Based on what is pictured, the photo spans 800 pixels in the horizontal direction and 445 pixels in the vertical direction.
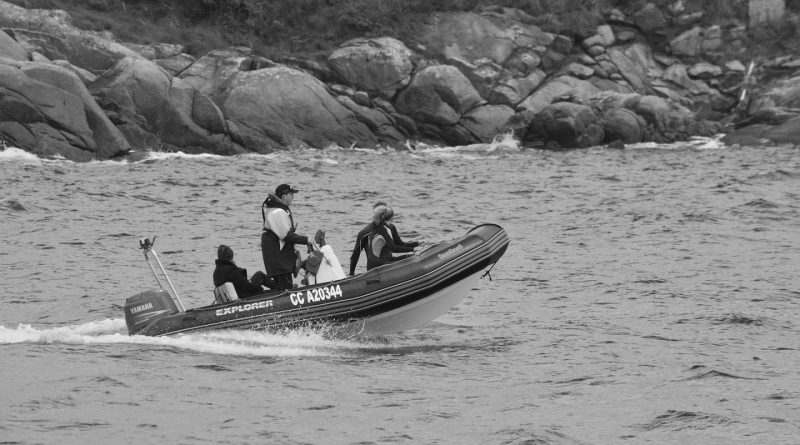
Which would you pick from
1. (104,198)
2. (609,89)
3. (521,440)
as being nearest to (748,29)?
(609,89)

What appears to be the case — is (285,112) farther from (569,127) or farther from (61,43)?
(569,127)

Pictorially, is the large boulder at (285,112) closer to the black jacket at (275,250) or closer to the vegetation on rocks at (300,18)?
the vegetation on rocks at (300,18)

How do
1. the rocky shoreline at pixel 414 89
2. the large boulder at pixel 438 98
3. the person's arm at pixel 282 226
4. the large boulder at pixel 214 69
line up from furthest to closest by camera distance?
the large boulder at pixel 438 98 < the large boulder at pixel 214 69 < the rocky shoreline at pixel 414 89 < the person's arm at pixel 282 226

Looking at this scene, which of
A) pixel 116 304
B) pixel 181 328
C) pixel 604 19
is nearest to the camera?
pixel 181 328

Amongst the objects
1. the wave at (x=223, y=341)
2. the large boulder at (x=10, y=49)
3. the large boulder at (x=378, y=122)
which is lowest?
the wave at (x=223, y=341)

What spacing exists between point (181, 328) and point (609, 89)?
32213mm

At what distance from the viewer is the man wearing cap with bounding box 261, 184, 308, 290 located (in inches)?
454

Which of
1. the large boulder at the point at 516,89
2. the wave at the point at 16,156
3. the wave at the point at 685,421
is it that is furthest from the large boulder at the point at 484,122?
the wave at the point at 685,421

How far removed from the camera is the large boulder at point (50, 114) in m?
24.8

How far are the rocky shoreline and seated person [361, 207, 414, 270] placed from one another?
15.5 metres

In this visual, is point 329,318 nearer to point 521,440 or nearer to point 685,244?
point 521,440

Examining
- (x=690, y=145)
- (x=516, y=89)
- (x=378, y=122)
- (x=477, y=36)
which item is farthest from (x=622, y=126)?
(x=477, y=36)

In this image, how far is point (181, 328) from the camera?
11180 millimetres

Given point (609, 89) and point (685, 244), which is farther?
point (609, 89)
